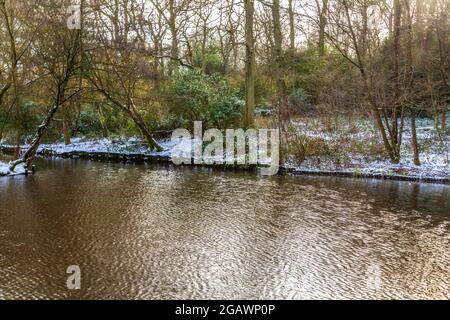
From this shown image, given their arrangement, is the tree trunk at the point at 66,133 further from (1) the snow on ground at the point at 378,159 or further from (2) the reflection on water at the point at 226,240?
(1) the snow on ground at the point at 378,159

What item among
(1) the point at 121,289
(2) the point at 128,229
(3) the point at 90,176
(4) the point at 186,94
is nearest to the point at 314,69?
(4) the point at 186,94

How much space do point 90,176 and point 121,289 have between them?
8.89m

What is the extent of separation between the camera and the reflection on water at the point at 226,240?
4.82 meters

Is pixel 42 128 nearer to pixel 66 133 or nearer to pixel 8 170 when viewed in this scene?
pixel 8 170

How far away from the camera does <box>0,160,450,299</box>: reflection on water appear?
4824mm

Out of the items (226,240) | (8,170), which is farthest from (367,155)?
(8,170)

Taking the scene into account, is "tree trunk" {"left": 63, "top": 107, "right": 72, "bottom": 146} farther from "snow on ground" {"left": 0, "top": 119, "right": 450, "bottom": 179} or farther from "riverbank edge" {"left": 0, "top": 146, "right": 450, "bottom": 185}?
"snow on ground" {"left": 0, "top": 119, "right": 450, "bottom": 179}

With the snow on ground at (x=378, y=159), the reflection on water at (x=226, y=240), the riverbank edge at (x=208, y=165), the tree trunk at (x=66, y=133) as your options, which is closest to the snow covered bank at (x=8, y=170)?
the reflection on water at (x=226, y=240)

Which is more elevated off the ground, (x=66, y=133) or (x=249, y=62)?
(x=249, y=62)

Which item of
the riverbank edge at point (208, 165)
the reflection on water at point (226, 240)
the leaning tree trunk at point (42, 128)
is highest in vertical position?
the leaning tree trunk at point (42, 128)

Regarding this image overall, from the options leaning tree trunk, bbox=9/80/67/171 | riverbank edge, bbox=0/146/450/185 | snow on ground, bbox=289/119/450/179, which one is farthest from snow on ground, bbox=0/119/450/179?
leaning tree trunk, bbox=9/80/67/171

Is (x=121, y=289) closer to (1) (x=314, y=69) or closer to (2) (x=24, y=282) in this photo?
(2) (x=24, y=282)

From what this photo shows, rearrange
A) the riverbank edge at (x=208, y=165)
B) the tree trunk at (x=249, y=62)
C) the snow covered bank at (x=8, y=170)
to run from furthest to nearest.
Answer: the tree trunk at (x=249, y=62)
the snow covered bank at (x=8, y=170)
the riverbank edge at (x=208, y=165)

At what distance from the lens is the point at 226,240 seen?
21.6 ft
